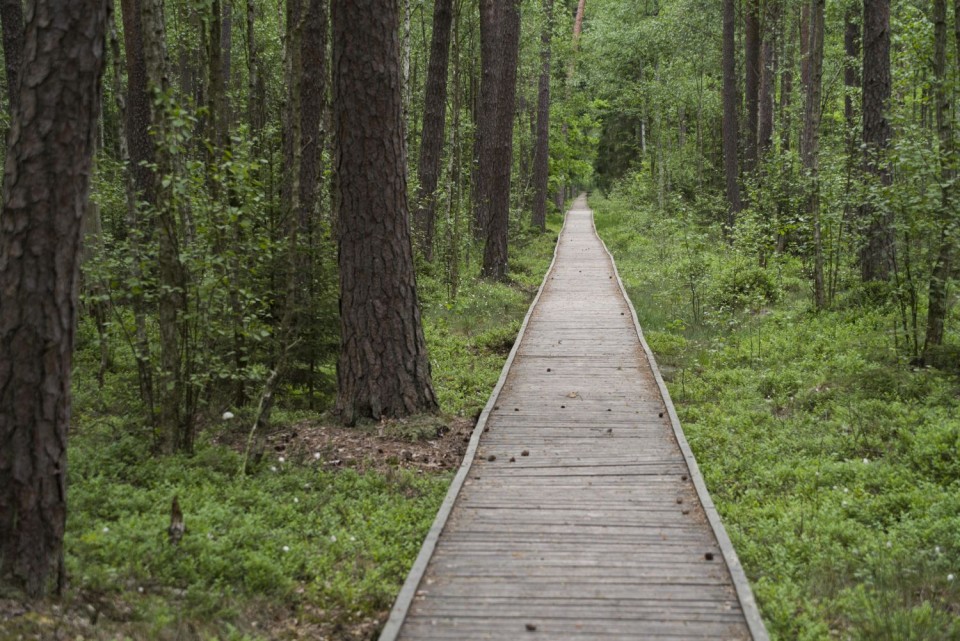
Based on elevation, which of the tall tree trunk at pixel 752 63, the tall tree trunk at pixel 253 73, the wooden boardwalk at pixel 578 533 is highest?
the tall tree trunk at pixel 752 63

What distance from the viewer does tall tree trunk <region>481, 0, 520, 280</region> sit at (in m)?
19.4

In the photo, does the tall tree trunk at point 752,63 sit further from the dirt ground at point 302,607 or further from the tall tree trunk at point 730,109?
the dirt ground at point 302,607

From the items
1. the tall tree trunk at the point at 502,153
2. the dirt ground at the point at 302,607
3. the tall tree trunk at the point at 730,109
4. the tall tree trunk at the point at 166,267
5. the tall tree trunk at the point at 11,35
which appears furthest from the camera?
the tall tree trunk at the point at 730,109

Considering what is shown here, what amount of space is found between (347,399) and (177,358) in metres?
1.96

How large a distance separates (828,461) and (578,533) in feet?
10.2

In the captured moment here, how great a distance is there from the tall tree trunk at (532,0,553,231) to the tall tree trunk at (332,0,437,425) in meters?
21.6

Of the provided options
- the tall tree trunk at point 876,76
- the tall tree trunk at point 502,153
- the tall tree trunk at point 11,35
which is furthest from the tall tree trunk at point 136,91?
the tall tree trunk at point 876,76

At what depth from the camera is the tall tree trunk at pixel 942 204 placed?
8375 millimetres

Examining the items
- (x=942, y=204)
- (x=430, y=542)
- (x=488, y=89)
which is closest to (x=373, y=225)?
(x=430, y=542)

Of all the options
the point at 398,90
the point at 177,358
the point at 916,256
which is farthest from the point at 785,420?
the point at 177,358

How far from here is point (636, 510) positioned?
6.18 metres

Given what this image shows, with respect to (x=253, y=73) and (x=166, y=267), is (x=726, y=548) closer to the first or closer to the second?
(x=166, y=267)

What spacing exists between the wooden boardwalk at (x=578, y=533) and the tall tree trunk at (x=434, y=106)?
746 centimetres

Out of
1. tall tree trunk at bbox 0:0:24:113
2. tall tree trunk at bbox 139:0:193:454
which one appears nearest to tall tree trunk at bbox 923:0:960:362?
tall tree trunk at bbox 139:0:193:454
